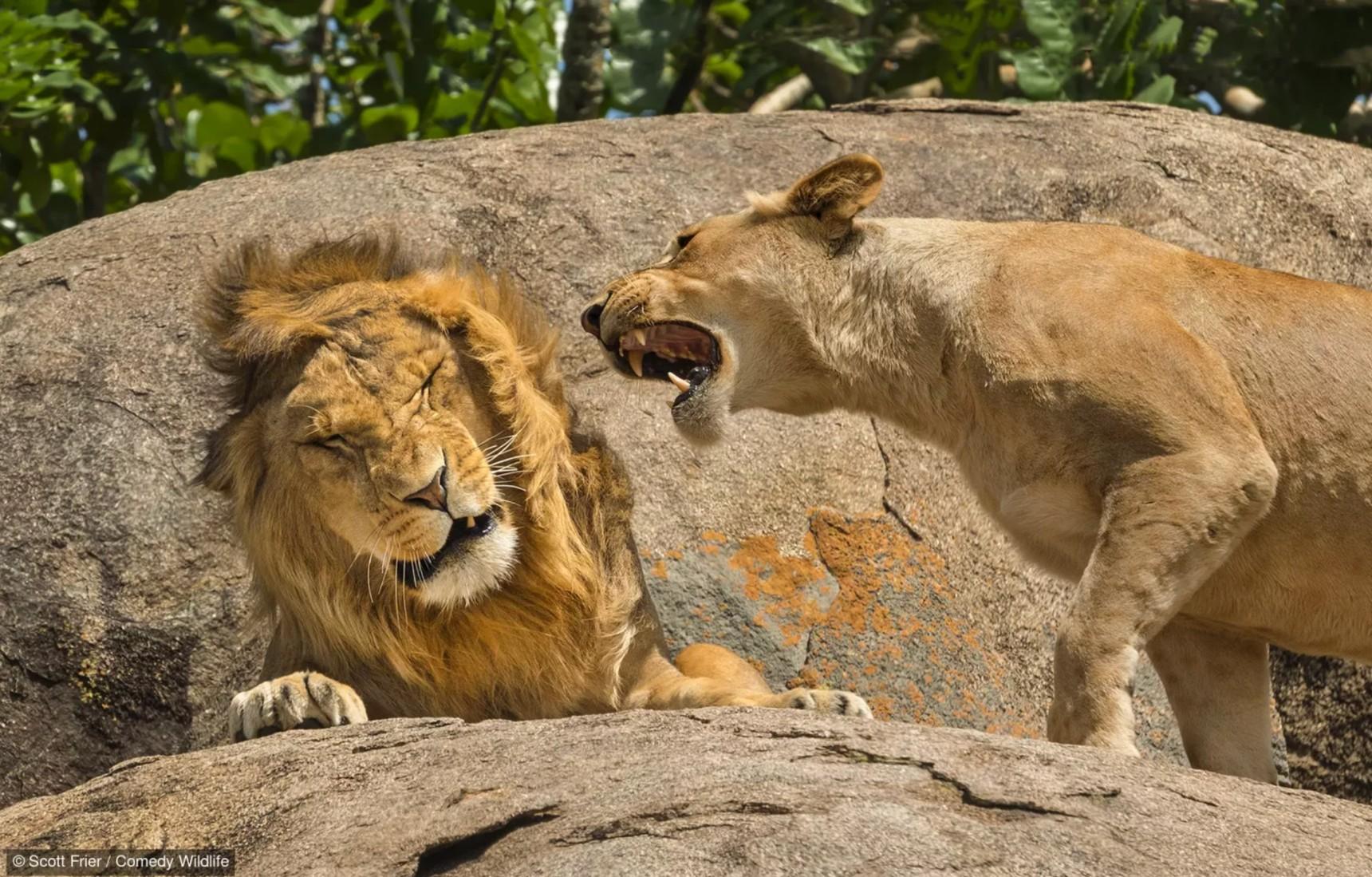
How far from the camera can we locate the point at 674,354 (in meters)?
4.83

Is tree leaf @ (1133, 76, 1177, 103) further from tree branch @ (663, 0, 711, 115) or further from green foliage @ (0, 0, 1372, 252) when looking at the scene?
tree branch @ (663, 0, 711, 115)

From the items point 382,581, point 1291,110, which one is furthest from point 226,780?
point 1291,110

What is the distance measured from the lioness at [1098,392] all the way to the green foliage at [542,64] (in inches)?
112

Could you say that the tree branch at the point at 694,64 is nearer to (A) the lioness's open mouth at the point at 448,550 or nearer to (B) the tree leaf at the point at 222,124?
(B) the tree leaf at the point at 222,124

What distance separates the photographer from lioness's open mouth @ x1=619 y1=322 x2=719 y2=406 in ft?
15.3

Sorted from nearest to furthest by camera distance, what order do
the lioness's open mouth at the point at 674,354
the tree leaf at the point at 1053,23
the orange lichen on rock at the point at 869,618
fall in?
the lioness's open mouth at the point at 674,354
the orange lichen on rock at the point at 869,618
the tree leaf at the point at 1053,23

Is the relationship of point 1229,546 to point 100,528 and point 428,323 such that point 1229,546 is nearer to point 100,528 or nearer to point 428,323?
point 428,323

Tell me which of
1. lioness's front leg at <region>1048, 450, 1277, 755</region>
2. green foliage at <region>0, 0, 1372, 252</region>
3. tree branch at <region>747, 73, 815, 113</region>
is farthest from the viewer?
tree branch at <region>747, 73, 815, 113</region>

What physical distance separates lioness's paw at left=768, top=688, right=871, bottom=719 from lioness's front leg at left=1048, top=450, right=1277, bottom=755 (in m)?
0.38

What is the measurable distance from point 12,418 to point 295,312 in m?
1.41

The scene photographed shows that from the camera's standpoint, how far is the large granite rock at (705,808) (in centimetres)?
289

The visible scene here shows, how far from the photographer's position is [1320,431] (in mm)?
4277

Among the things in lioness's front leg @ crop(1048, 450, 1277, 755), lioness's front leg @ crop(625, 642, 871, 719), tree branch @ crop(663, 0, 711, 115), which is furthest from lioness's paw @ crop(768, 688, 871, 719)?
tree branch @ crop(663, 0, 711, 115)

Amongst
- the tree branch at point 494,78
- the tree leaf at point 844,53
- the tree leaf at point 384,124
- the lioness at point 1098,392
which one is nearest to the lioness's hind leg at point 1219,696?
the lioness at point 1098,392
